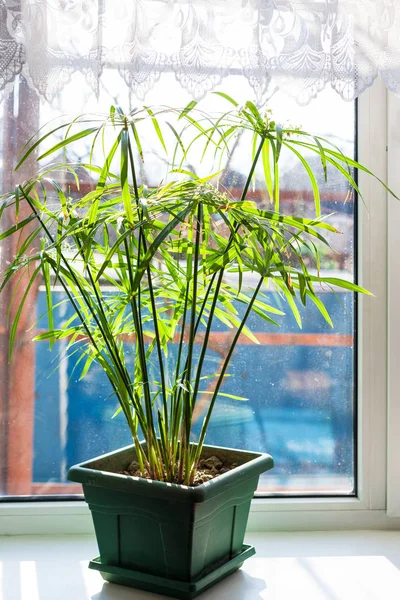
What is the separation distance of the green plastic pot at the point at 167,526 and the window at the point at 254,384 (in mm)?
269

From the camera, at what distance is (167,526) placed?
46.8 inches

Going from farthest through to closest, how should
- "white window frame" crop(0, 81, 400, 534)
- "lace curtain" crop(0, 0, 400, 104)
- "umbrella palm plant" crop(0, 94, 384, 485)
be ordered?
"white window frame" crop(0, 81, 400, 534)
"lace curtain" crop(0, 0, 400, 104)
"umbrella palm plant" crop(0, 94, 384, 485)

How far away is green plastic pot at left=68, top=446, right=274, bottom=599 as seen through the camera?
1.18 m

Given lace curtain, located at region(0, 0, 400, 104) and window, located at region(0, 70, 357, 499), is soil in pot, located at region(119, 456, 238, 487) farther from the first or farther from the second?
lace curtain, located at region(0, 0, 400, 104)

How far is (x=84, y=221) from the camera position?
1240 millimetres

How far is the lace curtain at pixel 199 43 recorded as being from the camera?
1.31m

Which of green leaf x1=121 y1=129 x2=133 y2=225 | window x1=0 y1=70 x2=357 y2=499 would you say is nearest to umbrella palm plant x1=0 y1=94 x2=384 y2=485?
green leaf x1=121 y1=129 x2=133 y2=225

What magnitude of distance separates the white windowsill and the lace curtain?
2.83 ft

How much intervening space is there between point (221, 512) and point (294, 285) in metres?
0.41

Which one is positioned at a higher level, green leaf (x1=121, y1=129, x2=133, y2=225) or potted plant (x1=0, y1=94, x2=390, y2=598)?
green leaf (x1=121, y1=129, x2=133, y2=225)

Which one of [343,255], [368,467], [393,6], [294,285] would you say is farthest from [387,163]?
[368,467]

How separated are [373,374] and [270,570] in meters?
0.47

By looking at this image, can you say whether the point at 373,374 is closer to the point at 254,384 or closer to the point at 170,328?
the point at 254,384

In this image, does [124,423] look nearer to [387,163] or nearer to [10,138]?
[10,138]
